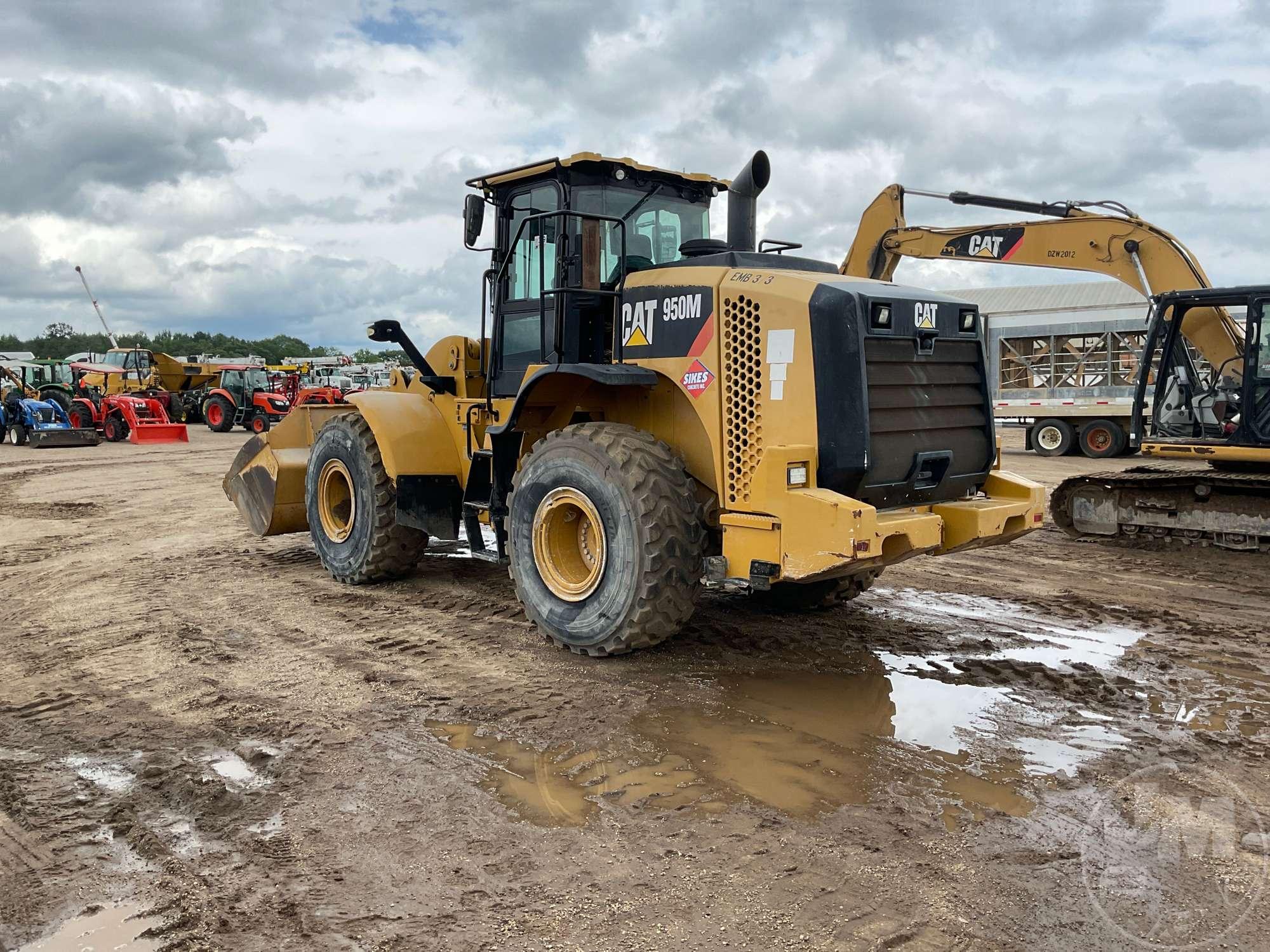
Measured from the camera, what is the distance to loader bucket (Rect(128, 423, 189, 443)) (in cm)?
2600

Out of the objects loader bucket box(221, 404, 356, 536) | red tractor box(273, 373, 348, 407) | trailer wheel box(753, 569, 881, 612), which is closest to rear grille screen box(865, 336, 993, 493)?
trailer wheel box(753, 569, 881, 612)

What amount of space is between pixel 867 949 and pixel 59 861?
268 cm

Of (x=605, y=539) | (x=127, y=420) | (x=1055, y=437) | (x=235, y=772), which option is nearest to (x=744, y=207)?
(x=605, y=539)

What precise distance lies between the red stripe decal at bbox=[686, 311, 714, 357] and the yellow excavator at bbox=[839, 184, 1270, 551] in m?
6.42

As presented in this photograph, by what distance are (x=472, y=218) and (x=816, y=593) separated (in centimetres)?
343

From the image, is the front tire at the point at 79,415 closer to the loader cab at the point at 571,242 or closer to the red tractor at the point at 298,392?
the red tractor at the point at 298,392

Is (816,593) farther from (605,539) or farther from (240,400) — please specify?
(240,400)

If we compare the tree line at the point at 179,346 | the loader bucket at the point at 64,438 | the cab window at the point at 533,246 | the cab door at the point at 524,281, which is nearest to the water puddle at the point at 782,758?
the cab door at the point at 524,281

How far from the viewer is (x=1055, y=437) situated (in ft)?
68.7

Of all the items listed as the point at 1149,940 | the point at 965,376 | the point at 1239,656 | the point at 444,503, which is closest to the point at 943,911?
the point at 1149,940

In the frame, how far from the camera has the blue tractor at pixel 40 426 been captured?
24500mm

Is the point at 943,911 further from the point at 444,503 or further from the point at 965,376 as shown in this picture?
the point at 444,503

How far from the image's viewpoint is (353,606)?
7.40 metres

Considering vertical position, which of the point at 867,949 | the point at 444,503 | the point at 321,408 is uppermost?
the point at 321,408
